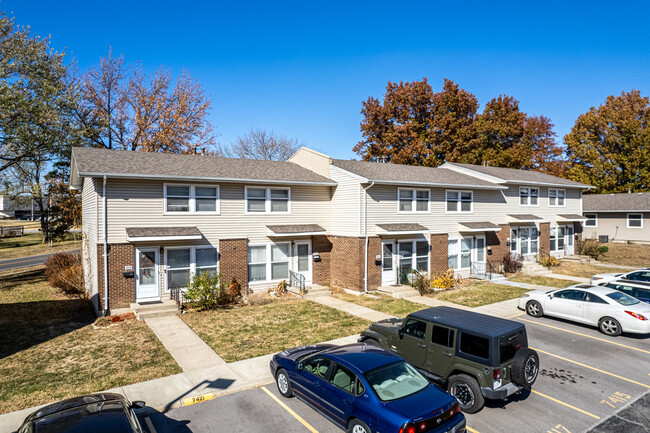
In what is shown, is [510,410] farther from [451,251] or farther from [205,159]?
[205,159]

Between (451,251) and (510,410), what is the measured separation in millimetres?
15212

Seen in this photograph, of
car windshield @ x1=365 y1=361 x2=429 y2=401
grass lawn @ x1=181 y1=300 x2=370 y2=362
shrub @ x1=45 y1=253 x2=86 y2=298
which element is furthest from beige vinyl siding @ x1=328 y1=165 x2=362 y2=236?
shrub @ x1=45 y1=253 x2=86 y2=298

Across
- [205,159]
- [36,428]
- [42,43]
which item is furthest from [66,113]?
[36,428]

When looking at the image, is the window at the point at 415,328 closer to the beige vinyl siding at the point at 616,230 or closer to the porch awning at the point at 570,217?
the porch awning at the point at 570,217

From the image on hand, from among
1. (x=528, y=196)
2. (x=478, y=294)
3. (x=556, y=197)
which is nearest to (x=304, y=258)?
(x=478, y=294)

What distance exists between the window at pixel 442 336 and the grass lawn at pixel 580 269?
20022 millimetres

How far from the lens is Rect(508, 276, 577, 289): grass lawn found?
21.5m

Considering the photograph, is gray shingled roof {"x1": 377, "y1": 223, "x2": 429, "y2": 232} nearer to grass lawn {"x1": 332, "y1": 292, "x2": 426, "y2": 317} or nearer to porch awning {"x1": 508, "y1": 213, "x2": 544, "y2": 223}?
grass lawn {"x1": 332, "y1": 292, "x2": 426, "y2": 317}

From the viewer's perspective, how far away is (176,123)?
110 ft

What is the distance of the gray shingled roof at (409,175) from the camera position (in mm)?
20062

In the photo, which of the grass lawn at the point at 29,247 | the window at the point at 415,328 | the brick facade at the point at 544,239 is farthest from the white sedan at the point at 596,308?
the grass lawn at the point at 29,247

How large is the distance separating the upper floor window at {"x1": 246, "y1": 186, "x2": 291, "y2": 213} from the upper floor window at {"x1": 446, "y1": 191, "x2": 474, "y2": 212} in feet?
31.9

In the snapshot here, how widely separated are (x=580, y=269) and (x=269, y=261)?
69.8 ft

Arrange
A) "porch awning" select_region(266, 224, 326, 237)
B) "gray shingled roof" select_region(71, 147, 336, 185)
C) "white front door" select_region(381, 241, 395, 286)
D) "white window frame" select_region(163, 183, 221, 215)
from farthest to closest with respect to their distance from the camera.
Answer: "white front door" select_region(381, 241, 395, 286), "porch awning" select_region(266, 224, 326, 237), "white window frame" select_region(163, 183, 221, 215), "gray shingled roof" select_region(71, 147, 336, 185)
